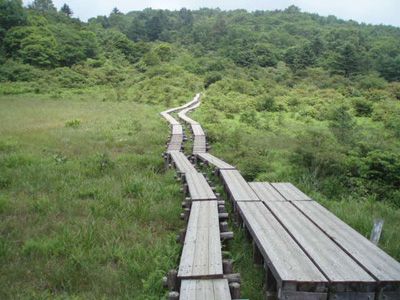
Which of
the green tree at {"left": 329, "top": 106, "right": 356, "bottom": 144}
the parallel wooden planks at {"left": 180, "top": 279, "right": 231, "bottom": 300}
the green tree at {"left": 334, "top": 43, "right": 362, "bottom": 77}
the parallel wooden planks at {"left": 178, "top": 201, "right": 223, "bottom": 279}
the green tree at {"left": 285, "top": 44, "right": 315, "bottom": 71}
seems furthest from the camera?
the green tree at {"left": 285, "top": 44, "right": 315, "bottom": 71}

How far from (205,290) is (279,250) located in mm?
1016

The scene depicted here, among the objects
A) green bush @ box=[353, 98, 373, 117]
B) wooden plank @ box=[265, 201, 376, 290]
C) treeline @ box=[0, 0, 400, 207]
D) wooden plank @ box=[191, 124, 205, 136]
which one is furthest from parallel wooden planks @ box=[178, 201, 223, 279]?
green bush @ box=[353, 98, 373, 117]

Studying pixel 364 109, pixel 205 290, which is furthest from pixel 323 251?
pixel 364 109

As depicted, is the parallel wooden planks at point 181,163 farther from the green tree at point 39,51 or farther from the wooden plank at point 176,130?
the green tree at point 39,51

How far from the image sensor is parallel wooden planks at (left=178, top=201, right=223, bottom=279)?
3.65 m

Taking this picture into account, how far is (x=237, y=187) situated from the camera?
22.1 ft

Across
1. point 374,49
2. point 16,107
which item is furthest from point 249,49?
point 16,107

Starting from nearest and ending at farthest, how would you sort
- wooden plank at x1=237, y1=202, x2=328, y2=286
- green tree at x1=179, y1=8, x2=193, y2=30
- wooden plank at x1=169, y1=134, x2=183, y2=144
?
wooden plank at x1=237, y1=202, x2=328, y2=286 < wooden plank at x1=169, y1=134, x2=183, y2=144 < green tree at x1=179, y1=8, x2=193, y2=30

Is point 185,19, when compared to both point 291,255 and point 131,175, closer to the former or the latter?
point 131,175

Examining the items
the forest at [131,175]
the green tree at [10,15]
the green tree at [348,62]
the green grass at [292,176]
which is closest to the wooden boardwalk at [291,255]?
the forest at [131,175]

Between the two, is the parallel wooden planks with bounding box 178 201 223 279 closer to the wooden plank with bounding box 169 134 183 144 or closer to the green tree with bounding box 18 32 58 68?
the wooden plank with bounding box 169 134 183 144

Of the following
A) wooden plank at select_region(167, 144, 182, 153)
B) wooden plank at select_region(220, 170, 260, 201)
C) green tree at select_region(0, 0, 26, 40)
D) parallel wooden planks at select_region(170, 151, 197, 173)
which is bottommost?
wooden plank at select_region(167, 144, 182, 153)

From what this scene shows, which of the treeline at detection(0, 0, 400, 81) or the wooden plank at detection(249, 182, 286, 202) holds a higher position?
the treeline at detection(0, 0, 400, 81)

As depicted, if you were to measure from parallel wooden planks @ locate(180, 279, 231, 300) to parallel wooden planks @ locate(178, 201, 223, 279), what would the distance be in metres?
0.08
